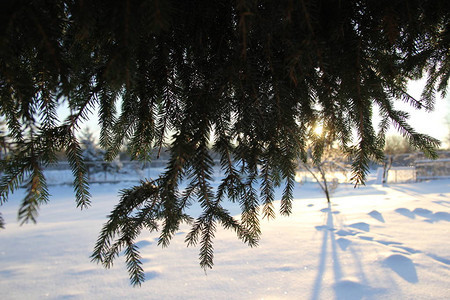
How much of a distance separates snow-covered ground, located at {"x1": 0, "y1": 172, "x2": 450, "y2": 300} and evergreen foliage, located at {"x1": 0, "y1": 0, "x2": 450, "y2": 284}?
179cm

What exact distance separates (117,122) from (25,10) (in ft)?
2.12

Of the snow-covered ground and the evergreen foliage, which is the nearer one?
the evergreen foliage

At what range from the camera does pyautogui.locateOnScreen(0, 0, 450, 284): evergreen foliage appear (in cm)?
65

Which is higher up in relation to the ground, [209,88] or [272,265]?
[209,88]

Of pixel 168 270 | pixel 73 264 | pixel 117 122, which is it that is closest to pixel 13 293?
pixel 73 264

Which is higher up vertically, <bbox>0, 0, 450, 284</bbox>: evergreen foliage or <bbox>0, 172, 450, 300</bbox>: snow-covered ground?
<bbox>0, 0, 450, 284</bbox>: evergreen foliage

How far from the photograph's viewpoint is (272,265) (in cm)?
280

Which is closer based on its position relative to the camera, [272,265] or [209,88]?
[209,88]

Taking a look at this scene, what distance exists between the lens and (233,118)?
0.93 meters

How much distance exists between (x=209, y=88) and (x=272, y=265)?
8.52ft

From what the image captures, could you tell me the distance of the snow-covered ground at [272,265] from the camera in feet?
7.46

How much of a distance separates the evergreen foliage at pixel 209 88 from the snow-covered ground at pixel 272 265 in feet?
5.88

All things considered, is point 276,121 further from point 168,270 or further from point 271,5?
point 168,270

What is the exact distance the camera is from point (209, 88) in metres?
0.82
